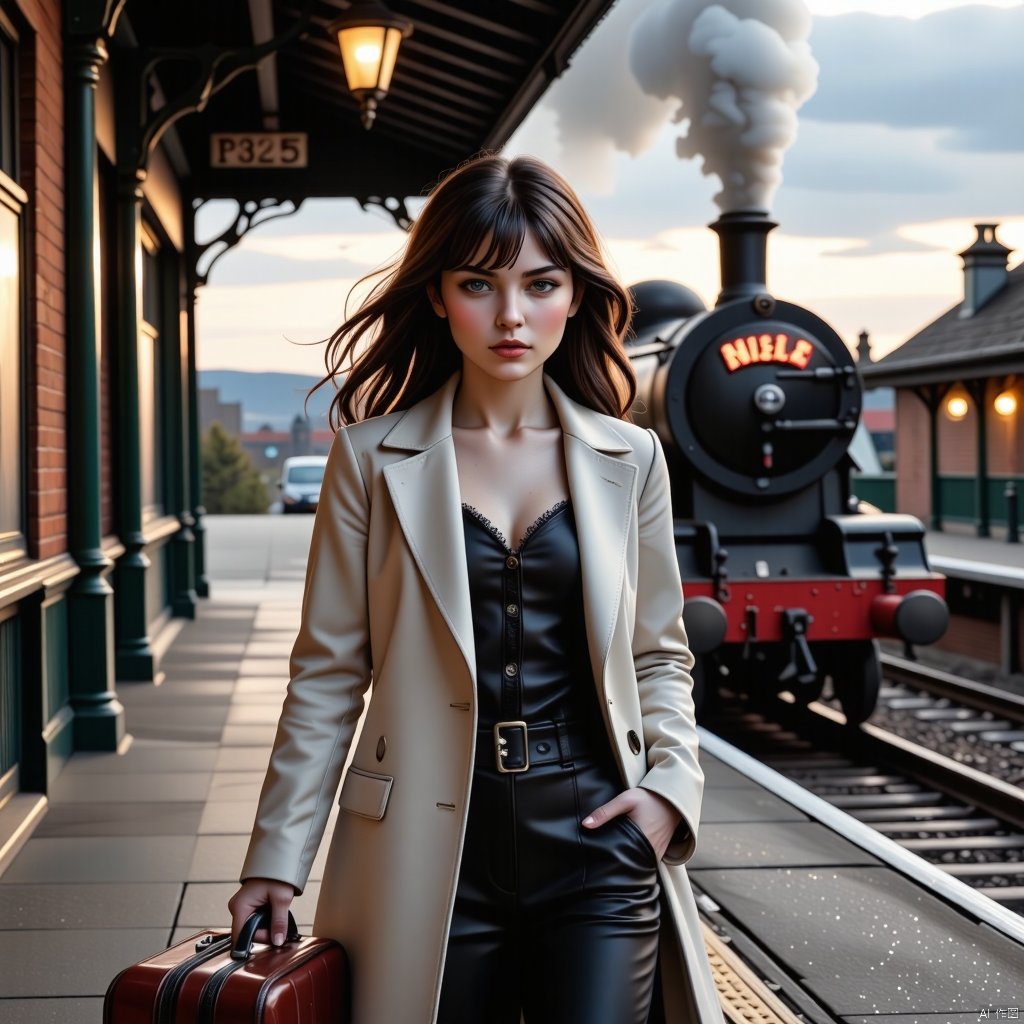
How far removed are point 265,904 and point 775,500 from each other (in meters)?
6.29

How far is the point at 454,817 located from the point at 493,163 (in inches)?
34.9

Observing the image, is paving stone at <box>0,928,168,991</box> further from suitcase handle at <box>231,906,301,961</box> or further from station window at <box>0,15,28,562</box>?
suitcase handle at <box>231,906,301,961</box>

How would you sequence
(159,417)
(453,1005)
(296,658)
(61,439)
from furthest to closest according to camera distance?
(159,417) < (61,439) < (296,658) < (453,1005)

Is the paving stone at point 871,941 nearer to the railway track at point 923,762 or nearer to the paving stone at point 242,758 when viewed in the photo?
the railway track at point 923,762

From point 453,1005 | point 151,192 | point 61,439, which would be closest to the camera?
point 453,1005

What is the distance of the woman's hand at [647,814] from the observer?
174 cm

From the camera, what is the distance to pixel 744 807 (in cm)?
500

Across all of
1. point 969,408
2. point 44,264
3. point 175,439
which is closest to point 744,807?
point 44,264

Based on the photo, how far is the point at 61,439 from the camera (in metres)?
5.44

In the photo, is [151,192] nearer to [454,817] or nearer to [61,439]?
[61,439]

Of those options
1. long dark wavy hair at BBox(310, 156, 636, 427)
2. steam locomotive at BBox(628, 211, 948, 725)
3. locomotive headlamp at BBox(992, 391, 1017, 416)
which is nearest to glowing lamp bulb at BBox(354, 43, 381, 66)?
steam locomotive at BBox(628, 211, 948, 725)

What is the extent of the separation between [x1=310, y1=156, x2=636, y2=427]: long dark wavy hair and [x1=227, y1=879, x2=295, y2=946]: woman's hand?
0.72 m

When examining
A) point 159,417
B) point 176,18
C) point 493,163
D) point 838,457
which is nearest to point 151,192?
point 176,18

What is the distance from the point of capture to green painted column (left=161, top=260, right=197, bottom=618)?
33.9 feet
